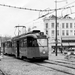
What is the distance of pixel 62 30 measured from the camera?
209ft

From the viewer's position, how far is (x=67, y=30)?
64.0 metres

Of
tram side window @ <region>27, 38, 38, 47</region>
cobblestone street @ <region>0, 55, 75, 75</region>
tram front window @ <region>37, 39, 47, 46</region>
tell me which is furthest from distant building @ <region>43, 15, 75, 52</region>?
cobblestone street @ <region>0, 55, 75, 75</region>

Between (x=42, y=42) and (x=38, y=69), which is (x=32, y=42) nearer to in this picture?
(x=42, y=42)

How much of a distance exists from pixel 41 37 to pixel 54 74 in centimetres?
830

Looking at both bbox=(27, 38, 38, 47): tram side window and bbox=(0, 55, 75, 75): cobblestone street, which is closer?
bbox=(0, 55, 75, 75): cobblestone street

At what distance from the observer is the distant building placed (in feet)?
205

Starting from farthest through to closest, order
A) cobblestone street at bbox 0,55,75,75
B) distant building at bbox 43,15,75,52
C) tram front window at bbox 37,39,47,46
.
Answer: distant building at bbox 43,15,75,52 < tram front window at bbox 37,39,47,46 < cobblestone street at bbox 0,55,75,75

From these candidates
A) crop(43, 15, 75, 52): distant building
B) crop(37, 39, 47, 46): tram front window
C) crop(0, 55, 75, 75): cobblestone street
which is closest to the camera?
crop(0, 55, 75, 75): cobblestone street

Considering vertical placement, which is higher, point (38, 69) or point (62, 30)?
point (62, 30)

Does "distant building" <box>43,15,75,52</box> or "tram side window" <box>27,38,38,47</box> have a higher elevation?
"distant building" <box>43,15,75,52</box>

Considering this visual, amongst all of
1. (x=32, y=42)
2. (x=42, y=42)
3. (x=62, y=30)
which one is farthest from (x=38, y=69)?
(x=62, y=30)

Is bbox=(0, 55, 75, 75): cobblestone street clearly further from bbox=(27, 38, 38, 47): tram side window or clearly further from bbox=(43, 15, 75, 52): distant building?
bbox=(43, 15, 75, 52): distant building

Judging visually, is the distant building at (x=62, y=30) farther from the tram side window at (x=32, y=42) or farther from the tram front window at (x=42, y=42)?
the tram front window at (x=42, y=42)

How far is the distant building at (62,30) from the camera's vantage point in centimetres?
6253
